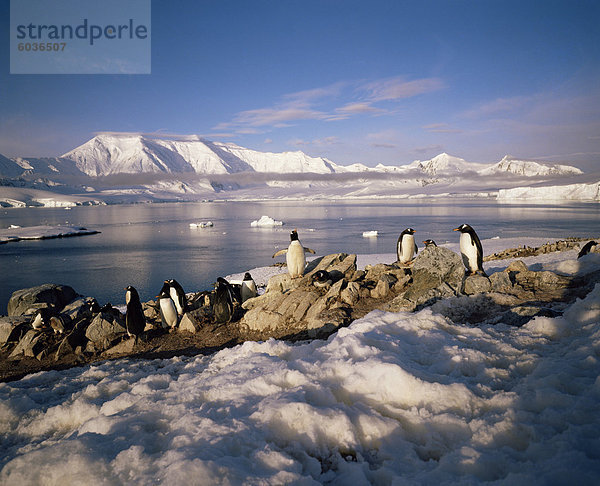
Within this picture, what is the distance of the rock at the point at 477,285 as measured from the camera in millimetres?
6353

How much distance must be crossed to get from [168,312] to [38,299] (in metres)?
9.02

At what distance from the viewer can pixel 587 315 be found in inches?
137

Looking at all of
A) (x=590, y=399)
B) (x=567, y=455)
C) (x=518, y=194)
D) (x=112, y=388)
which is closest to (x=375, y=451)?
(x=567, y=455)

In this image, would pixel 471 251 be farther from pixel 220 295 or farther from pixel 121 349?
pixel 121 349

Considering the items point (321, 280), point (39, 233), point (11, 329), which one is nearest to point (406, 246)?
point (321, 280)

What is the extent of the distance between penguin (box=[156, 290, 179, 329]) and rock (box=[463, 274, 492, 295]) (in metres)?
6.17

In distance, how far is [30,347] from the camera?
24.5 feet

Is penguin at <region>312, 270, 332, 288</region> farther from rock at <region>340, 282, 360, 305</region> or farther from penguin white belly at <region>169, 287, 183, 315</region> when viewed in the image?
penguin white belly at <region>169, 287, 183, 315</region>

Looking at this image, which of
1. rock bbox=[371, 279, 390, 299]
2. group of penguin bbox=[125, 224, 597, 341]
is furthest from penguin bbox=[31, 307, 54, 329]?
rock bbox=[371, 279, 390, 299]

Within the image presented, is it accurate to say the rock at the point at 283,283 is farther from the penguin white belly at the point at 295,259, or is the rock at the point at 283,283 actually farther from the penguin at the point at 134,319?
the penguin at the point at 134,319

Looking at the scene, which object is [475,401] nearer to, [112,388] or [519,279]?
[112,388]

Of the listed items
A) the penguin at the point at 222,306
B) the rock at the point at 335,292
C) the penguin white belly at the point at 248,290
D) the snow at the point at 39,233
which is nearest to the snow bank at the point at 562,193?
the penguin white belly at the point at 248,290

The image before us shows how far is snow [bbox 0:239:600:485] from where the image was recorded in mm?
1952

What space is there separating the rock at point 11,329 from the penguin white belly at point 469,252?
35.9 ft
